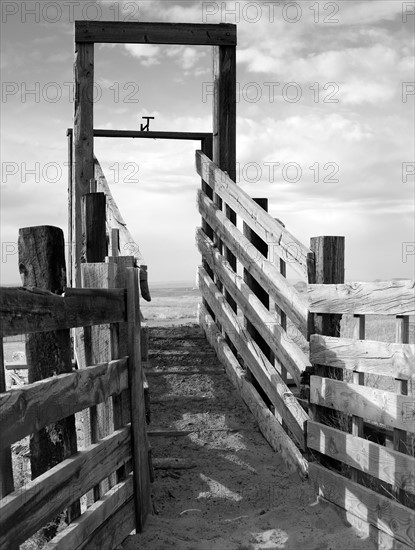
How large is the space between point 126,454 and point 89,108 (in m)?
4.69

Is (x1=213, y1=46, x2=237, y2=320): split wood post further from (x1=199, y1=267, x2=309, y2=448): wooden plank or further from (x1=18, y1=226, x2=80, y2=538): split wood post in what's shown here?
(x1=18, y1=226, x2=80, y2=538): split wood post

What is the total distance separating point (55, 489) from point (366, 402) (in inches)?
83.6

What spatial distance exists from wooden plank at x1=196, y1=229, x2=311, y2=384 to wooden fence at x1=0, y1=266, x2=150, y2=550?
52.5 inches

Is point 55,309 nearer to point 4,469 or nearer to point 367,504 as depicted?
point 4,469

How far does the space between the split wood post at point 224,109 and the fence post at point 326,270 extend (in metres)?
2.95

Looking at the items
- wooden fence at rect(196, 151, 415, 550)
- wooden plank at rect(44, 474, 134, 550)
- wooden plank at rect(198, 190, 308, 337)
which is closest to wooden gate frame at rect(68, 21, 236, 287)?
wooden plank at rect(198, 190, 308, 337)

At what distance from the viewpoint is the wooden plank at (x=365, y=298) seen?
4199 mm

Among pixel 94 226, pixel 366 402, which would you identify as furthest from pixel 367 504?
pixel 94 226


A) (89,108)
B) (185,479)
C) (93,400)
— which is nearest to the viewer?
(93,400)

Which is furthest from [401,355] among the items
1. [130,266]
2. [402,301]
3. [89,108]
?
[89,108]

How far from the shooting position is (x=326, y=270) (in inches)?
196

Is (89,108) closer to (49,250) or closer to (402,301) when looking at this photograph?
(49,250)

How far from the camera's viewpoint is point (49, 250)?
4.00m

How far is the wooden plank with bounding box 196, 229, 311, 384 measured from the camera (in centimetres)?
541
